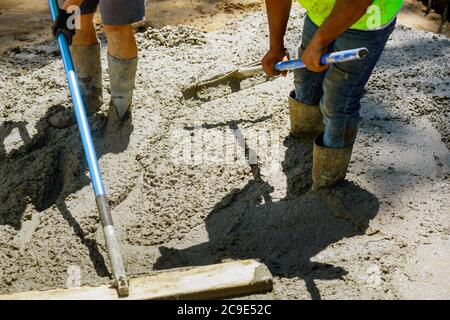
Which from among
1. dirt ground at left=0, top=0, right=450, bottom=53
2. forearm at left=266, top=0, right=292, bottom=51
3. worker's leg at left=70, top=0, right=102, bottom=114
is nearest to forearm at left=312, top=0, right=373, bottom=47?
forearm at left=266, top=0, right=292, bottom=51

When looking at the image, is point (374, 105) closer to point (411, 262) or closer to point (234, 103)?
point (234, 103)

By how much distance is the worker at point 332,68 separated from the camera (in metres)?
2.29

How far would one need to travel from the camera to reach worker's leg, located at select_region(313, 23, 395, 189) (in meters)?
2.43

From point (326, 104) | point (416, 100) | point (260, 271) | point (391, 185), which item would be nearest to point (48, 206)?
point (260, 271)

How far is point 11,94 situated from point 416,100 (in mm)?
2658

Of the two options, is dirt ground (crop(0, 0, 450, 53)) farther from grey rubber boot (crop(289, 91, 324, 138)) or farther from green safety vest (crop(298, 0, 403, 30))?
green safety vest (crop(298, 0, 403, 30))

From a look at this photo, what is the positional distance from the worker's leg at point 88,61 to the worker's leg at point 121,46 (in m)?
0.23

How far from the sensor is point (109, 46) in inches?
133

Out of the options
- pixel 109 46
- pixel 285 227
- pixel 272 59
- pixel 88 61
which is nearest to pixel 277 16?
pixel 272 59

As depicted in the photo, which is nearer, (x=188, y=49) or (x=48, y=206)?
(x=48, y=206)

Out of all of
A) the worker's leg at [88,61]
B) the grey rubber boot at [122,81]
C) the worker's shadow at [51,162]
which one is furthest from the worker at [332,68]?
the worker's leg at [88,61]

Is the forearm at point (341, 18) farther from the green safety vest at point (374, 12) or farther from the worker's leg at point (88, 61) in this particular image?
the worker's leg at point (88, 61)

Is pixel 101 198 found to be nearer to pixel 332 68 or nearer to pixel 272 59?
pixel 272 59

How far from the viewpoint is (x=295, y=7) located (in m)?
4.75
